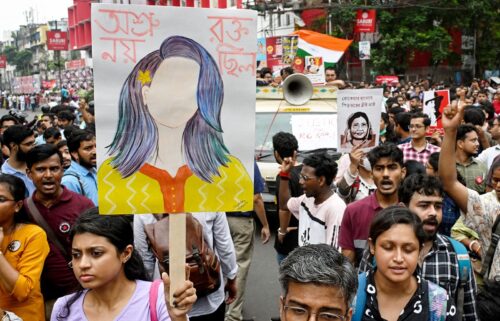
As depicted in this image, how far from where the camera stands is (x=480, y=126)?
7379mm

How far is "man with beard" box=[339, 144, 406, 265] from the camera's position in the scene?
358cm

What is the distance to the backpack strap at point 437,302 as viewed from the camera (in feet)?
8.32

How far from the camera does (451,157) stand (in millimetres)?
3424

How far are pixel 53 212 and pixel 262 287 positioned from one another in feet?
10.2

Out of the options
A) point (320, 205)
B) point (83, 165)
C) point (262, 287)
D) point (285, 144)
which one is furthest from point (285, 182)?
point (83, 165)

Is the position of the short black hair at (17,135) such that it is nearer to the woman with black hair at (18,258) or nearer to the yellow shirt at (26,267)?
the woman with black hair at (18,258)

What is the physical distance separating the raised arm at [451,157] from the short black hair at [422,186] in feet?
0.67

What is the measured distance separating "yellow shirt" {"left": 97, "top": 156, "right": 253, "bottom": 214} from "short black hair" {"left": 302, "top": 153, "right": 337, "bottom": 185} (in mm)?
1650

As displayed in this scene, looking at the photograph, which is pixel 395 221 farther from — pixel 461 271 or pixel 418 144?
pixel 418 144

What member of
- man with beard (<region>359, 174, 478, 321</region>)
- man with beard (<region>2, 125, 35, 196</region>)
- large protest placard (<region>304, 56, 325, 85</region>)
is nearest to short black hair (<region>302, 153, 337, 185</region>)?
man with beard (<region>359, 174, 478, 321</region>)

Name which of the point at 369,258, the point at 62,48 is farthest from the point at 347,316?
the point at 62,48

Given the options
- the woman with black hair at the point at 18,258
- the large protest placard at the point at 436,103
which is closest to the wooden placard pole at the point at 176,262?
the woman with black hair at the point at 18,258

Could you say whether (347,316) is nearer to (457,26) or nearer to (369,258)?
(369,258)

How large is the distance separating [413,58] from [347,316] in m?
36.9
